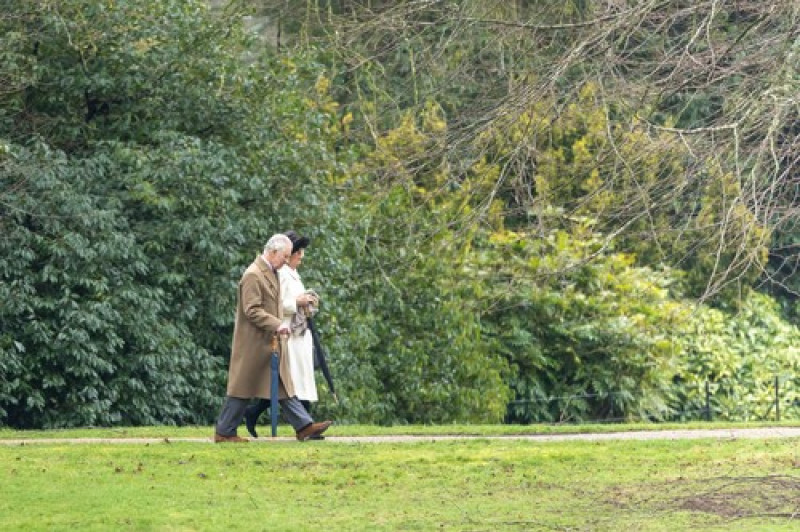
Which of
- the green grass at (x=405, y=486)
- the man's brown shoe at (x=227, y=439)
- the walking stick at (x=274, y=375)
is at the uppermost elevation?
the walking stick at (x=274, y=375)

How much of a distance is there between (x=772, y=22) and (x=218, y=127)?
10868mm

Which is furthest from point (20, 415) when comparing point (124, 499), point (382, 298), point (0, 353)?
point (124, 499)

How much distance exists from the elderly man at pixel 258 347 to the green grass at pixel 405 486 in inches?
12.5

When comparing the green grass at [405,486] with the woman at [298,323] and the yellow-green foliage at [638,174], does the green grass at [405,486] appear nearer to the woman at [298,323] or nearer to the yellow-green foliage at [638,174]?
the woman at [298,323]

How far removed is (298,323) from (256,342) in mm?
411

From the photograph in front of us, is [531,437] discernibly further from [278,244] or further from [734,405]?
[734,405]

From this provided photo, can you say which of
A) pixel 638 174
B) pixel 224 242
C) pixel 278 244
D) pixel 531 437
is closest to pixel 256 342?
pixel 278 244

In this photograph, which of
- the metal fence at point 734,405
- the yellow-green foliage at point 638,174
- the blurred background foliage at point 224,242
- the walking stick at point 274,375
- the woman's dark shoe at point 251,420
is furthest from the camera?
the metal fence at point 734,405

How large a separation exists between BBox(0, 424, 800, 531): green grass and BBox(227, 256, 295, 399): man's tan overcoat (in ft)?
1.60

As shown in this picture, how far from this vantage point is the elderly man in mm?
14547

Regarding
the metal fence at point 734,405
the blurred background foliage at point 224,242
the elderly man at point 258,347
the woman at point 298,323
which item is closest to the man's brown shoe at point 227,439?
the elderly man at point 258,347

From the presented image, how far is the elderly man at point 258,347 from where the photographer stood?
47.7ft

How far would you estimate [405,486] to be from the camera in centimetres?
1204

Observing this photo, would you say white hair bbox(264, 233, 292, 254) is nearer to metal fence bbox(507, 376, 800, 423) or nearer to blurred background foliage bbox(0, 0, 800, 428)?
blurred background foliage bbox(0, 0, 800, 428)
